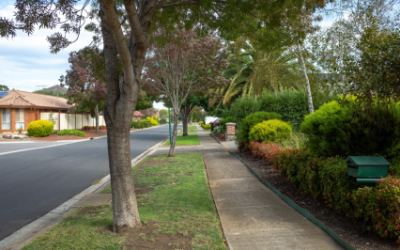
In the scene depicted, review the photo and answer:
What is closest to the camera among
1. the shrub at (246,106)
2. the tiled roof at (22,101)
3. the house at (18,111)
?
the shrub at (246,106)

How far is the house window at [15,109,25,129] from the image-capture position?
28.5 meters

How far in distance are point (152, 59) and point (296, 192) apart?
29.3ft

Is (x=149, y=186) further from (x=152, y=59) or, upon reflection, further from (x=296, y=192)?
(x=152, y=59)

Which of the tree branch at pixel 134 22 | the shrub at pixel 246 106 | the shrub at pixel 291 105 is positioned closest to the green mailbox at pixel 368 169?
the tree branch at pixel 134 22

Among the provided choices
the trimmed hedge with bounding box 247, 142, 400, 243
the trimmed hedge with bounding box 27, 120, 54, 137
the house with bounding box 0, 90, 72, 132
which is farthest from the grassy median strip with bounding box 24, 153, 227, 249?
the house with bounding box 0, 90, 72, 132

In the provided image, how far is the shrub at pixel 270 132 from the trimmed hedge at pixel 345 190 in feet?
16.1

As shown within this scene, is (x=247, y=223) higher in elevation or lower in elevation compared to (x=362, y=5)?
lower

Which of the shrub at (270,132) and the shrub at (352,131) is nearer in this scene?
the shrub at (352,131)

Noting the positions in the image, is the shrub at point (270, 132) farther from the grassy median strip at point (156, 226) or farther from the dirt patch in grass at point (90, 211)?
the dirt patch in grass at point (90, 211)

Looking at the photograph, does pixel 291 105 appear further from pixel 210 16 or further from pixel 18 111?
pixel 18 111

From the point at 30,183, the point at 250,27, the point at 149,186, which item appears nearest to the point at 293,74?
the point at 250,27

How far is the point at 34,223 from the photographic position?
5004 mm

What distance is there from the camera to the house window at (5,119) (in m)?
28.0

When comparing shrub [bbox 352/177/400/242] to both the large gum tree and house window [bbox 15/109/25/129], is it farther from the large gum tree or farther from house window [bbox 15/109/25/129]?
house window [bbox 15/109/25/129]
